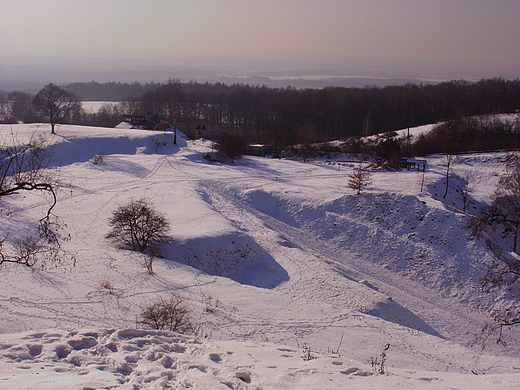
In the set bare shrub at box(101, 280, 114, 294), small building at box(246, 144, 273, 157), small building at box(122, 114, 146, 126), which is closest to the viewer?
bare shrub at box(101, 280, 114, 294)

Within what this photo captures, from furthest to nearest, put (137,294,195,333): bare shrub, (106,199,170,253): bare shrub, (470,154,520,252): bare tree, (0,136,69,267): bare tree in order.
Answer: (470,154,520,252): bare tree → (106,199,170,253): bare shrub → (137,294,195,333): bare shrub → (0,136,69,267): bare tree

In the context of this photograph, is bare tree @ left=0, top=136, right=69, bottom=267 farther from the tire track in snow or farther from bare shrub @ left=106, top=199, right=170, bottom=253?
the tire track in snow

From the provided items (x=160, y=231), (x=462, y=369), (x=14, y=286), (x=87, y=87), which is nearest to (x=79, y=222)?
(x=160, y=231)

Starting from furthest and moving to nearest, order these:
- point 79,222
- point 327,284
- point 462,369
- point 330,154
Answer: point 330,154 → point 79,222 → point 327,284 → point 462,369

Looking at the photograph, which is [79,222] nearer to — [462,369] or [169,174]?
[169,174]

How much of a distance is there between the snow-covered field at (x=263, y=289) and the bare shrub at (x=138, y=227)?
0.82m

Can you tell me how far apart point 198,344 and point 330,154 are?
44673 millimetres

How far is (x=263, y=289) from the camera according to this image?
14.6 m

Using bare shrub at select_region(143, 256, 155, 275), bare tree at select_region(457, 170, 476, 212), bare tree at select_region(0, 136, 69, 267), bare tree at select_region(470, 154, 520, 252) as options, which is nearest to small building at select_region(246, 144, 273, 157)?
bare tree at select_region(457, 170, 476, 212)

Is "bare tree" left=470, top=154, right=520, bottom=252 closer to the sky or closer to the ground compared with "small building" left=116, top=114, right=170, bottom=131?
closer to the ground

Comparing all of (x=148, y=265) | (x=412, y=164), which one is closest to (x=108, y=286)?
(x=148, y=265)

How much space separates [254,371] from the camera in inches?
241

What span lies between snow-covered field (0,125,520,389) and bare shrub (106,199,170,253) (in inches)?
32.3

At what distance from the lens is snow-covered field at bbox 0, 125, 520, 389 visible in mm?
6160
